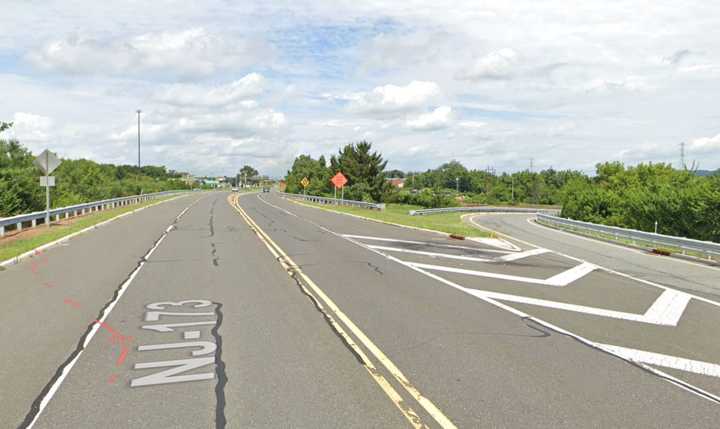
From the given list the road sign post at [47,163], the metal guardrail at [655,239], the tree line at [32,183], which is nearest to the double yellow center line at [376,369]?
the metal guardrail at [655,239]

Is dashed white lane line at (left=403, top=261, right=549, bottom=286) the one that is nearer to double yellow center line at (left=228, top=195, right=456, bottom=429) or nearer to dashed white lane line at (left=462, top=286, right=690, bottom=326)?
dashed white lane line at (left=462, top=286, right=690, bottom=326)

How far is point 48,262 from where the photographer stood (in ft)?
47.3

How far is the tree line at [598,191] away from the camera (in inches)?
1145

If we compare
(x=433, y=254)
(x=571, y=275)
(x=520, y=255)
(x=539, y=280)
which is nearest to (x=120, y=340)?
(x=539, y=280)

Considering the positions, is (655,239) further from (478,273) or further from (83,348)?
(83,348)

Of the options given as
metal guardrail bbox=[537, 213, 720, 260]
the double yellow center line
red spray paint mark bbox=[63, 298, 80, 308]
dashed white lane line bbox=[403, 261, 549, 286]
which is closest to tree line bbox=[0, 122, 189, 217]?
red spray paint mark bbox=[63, 298, 80, 308]

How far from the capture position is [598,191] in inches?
1939

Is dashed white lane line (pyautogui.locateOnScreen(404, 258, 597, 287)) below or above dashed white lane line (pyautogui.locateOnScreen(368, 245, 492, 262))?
above

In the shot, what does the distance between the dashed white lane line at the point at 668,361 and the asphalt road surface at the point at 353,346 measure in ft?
0.12

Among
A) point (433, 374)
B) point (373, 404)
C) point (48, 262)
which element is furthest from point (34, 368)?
point (48, 262)

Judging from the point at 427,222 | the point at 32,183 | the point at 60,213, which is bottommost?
the point at 427,222

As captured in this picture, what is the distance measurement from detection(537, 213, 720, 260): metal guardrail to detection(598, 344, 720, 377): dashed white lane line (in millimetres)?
12911

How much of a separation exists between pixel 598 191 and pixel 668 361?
4635 centimetres

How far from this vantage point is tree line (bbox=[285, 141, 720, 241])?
2909 cm
